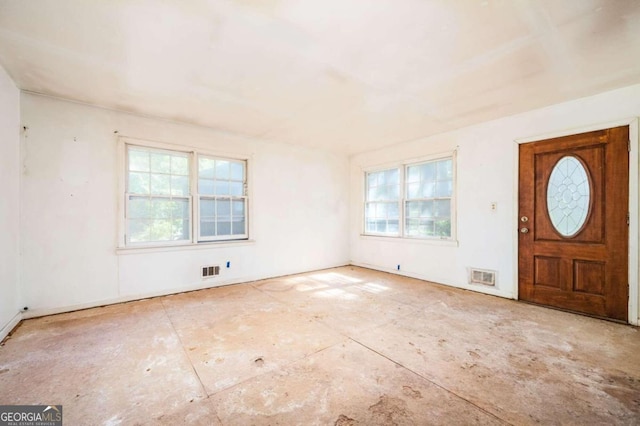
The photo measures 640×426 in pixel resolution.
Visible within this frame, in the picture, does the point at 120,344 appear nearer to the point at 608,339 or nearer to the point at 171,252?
the point at 171,252

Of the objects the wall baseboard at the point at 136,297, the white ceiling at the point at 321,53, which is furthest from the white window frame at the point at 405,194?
the wall baseboard at the point at 136,297

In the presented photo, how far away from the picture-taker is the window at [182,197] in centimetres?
382

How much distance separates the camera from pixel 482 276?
161 inches

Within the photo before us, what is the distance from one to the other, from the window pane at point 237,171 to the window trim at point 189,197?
9cm

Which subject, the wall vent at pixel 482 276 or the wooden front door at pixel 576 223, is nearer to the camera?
the wooden front door at pixel 576 223

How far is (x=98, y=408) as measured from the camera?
5.41 feet

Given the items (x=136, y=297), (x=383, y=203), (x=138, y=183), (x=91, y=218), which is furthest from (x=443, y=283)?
(x=91, y=218)

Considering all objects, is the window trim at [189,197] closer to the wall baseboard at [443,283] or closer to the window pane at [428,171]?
the wall baseboard at [443,283]

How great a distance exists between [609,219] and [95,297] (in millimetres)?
6409

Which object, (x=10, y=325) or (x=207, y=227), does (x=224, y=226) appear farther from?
(x=10, y=325)

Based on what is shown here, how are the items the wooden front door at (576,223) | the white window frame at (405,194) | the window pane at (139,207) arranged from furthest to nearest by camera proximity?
1. the white window frame at (405,194)
2. the window pane at (139,207)
3. the wooden front door at (576,223)

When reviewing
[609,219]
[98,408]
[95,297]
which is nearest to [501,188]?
[609,219]

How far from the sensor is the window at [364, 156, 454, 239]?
15.1ft

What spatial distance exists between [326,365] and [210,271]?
9.56 feet
